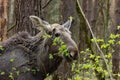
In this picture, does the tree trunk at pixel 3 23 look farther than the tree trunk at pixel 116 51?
Yes

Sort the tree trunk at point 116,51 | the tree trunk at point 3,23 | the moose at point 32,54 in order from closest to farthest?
1. the moose at point 32,54
2. the tree trunk at point 116,51
3. the tree trunk at point 3,23

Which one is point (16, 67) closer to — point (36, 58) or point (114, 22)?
point (36, 58)

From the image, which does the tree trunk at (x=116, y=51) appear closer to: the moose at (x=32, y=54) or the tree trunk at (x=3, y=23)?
the moose at (x=32, y=54)

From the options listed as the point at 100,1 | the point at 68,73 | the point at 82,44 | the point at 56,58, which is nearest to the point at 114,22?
the point at 68,73

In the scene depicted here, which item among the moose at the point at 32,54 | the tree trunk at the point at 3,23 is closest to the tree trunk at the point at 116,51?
the moose at the point at 32,54

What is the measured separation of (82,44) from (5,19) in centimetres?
598

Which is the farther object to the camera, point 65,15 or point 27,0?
point 65,15

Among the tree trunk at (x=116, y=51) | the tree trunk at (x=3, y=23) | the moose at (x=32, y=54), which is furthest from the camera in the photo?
the tree trunk at (x=3, y=23)

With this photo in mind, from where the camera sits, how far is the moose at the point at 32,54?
10125mm

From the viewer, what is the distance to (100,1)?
24.2 metres

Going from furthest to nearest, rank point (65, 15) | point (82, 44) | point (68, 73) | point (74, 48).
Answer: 1. point (82, 44)
2. point (65, 15)
3. point (68, 73)
4. point (74, 48)

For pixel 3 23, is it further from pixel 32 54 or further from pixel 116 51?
pixel 32 54

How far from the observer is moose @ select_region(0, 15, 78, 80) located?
10.1 m

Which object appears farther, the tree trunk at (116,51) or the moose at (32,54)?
the tree trunk at (116,51)
